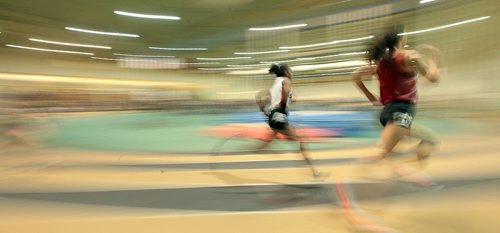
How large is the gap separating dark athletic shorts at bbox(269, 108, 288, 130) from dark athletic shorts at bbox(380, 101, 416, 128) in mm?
1253

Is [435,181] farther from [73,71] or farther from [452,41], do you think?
[452,41]

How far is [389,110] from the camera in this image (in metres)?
2.20

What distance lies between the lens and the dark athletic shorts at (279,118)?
3330mm

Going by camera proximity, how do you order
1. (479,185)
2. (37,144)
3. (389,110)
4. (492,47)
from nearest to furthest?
(389,110) → (479,185) → (37,144) → (492,47)

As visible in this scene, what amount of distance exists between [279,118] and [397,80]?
4.42 ft

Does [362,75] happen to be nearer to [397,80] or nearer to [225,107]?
[397,80]

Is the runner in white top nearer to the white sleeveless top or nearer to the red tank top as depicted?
the white sleeveless top

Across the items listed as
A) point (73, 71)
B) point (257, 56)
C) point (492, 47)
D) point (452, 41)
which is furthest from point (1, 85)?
point (492, 47)

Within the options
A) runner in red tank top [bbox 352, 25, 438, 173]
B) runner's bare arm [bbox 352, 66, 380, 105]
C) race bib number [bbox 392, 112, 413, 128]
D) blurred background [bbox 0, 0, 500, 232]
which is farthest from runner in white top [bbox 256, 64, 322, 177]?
race bib number [bbox 392, 112, 413, 128]

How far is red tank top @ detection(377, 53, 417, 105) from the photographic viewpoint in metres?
2.13

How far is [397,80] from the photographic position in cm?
218

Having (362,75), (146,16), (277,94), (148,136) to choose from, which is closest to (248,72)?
(146,16)

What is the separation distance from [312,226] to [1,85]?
451 centimetres

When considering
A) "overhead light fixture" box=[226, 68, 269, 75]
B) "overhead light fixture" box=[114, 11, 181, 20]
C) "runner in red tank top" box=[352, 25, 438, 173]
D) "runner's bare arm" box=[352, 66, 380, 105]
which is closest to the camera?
"runner in red tank top" box=[352, 25, 438, 173]
